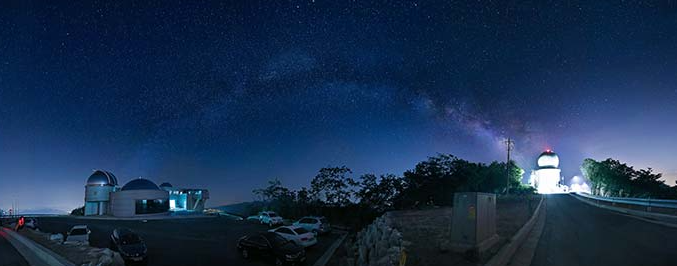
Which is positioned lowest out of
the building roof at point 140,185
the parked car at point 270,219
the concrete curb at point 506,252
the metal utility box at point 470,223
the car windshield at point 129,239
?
the parked car at point 270,219

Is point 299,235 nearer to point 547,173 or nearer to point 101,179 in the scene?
point 101,179

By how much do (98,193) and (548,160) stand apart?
4239 inches

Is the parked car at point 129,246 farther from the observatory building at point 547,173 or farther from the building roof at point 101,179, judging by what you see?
the observatory building at point 547,173

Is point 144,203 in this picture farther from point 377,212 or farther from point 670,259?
point 670,259

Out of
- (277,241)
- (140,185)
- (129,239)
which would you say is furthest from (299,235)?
(140,185)

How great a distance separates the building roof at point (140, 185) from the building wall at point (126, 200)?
6.80 ft

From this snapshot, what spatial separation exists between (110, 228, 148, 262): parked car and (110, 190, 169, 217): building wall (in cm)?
4890

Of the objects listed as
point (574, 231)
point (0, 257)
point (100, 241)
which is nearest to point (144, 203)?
point (100, 241)

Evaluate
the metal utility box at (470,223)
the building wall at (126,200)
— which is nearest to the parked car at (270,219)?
the metal utility box at (470,223)

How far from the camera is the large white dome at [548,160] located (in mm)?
101188

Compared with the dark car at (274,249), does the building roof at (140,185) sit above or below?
below

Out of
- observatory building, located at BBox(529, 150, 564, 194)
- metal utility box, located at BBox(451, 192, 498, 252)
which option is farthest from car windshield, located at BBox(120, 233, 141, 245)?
observatory building, located at BBox(529, 150, 564, 194)

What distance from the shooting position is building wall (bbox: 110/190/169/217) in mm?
61875

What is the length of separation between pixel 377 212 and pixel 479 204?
3710 centimetres
